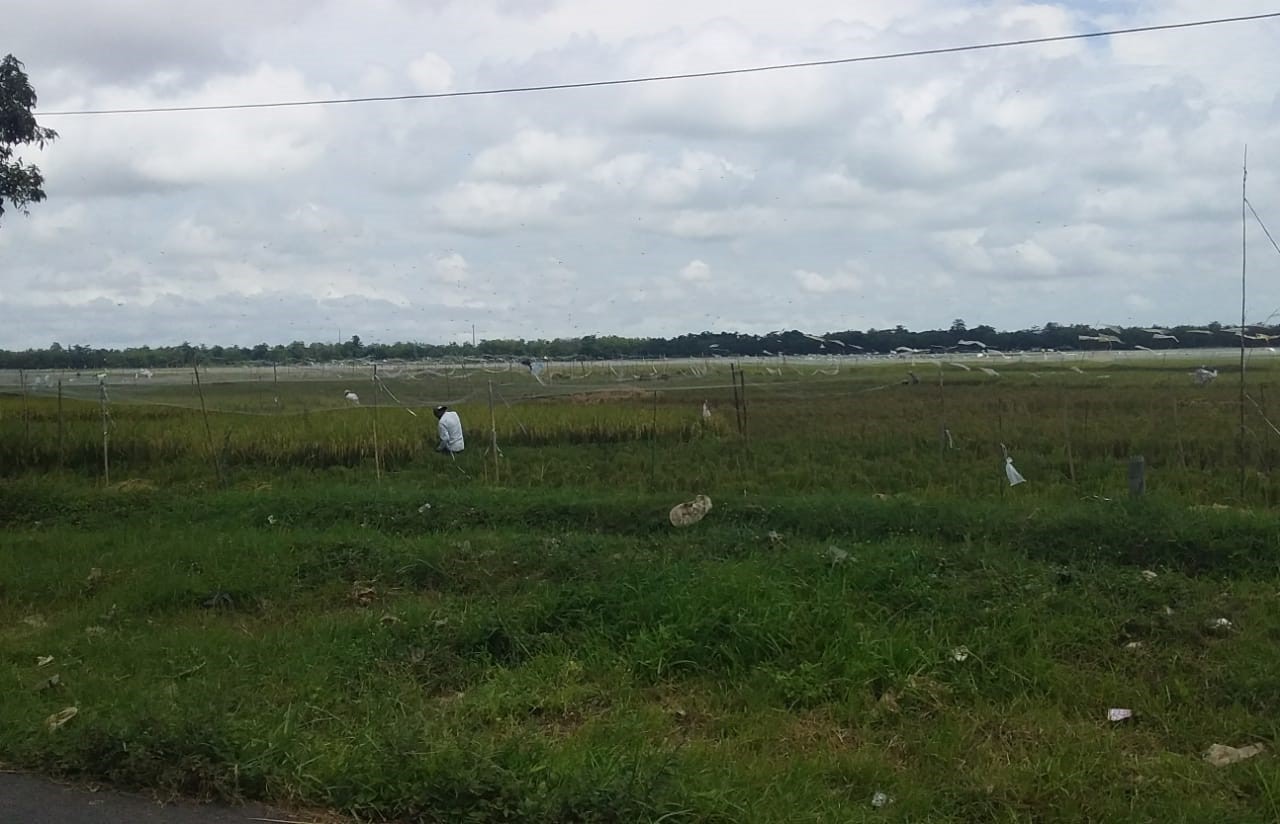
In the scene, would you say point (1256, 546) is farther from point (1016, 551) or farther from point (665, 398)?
point (665, 398)

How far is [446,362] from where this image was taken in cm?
3353

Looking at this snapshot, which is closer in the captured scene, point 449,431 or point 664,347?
→ point 449,431

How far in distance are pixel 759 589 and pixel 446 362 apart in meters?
27.8

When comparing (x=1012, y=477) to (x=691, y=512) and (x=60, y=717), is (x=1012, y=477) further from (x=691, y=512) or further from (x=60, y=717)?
(x=60, y=717)

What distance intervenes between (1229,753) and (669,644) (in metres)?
3.00

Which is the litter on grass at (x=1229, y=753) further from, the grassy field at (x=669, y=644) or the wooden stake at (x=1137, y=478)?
the wooden stake at (x=1137, y=478)

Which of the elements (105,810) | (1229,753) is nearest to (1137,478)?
(1229,753)

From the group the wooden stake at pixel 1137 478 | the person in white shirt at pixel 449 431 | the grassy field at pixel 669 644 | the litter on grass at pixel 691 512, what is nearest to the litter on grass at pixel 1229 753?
the grassy field at pixel 669 644

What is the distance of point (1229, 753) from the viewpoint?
5039 mm

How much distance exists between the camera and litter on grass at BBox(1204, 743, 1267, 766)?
497cm

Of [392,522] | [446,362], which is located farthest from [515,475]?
[446,362]

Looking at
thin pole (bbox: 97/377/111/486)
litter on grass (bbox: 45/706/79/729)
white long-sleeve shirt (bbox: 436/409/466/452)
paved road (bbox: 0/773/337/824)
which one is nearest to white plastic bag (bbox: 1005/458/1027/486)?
white long-sleeve shirt (bbox: 436/409/466/452)

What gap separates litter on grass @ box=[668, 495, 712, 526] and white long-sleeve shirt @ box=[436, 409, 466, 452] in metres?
6.03

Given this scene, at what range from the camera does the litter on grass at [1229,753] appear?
4969 millimetres
